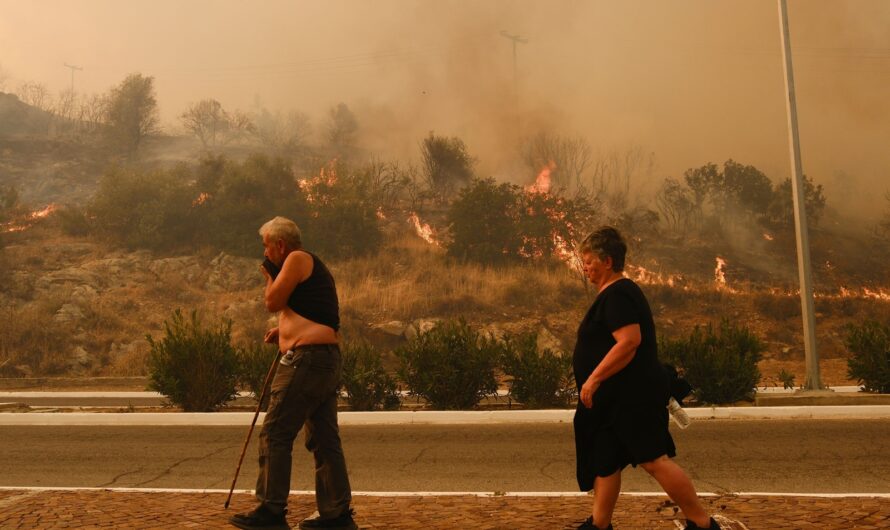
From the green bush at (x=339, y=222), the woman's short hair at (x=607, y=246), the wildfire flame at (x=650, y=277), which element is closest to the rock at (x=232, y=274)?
the green bush at (x=339, y=222)

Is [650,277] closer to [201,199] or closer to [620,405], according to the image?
[201,199]

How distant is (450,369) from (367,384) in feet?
3.99

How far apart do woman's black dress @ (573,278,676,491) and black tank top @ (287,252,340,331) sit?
140cm

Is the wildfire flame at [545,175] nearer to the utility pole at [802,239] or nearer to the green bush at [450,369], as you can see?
the utility pole at [802,239]

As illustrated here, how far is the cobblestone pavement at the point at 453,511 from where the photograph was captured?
4.59 metres

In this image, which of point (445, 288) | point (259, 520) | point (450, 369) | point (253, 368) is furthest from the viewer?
point (445, 288)

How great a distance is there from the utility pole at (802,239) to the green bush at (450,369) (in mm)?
4581

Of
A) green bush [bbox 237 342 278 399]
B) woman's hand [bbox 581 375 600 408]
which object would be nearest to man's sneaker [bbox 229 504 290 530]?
woman's hand [bbox 581 375 600 408]

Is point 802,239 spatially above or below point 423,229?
below

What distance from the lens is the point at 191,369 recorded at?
11516mm

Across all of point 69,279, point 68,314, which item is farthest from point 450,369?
point 69,279

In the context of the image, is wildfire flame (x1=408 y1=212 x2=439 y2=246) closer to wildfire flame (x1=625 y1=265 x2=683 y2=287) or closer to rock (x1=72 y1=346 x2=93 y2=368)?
wildfire flame (x1=625 y1=265 x2=683 y2=287)

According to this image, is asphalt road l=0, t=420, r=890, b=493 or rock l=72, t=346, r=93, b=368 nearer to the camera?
asphalt road l=0, t=420, r=890, b=493

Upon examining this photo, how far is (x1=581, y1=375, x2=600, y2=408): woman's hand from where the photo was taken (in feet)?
12.1
